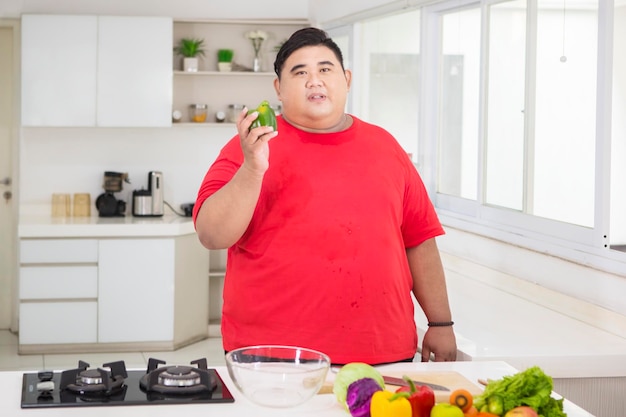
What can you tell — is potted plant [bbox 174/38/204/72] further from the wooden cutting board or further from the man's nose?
the wooden cutting board

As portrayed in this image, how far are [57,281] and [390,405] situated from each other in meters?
4.64

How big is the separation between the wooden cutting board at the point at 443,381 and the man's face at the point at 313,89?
2.26 ft

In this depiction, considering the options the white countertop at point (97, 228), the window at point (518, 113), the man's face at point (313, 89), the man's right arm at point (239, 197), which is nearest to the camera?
the man's right arm at point (239, 197)

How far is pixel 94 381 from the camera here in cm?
178

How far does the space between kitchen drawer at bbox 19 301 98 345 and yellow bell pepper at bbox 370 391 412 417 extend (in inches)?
180

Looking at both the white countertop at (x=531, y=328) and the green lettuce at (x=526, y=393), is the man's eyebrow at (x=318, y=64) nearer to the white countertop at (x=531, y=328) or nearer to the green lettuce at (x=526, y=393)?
the white countertop at (x=531, y=328)

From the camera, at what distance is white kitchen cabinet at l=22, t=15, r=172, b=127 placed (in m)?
5.98

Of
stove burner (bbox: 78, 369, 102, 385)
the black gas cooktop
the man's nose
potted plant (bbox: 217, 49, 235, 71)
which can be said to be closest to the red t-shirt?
the man's nose

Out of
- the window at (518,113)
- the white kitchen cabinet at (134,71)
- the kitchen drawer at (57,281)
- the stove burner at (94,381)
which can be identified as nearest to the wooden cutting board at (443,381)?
the stove burner at (94,381)

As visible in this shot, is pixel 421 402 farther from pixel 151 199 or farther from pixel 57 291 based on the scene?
pixel 151 199

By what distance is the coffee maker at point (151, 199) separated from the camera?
6.26 meters

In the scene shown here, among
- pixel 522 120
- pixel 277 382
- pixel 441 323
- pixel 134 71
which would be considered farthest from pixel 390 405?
pixel 134 71

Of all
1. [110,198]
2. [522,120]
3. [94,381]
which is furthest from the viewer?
[110,198]

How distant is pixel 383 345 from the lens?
224 cm
